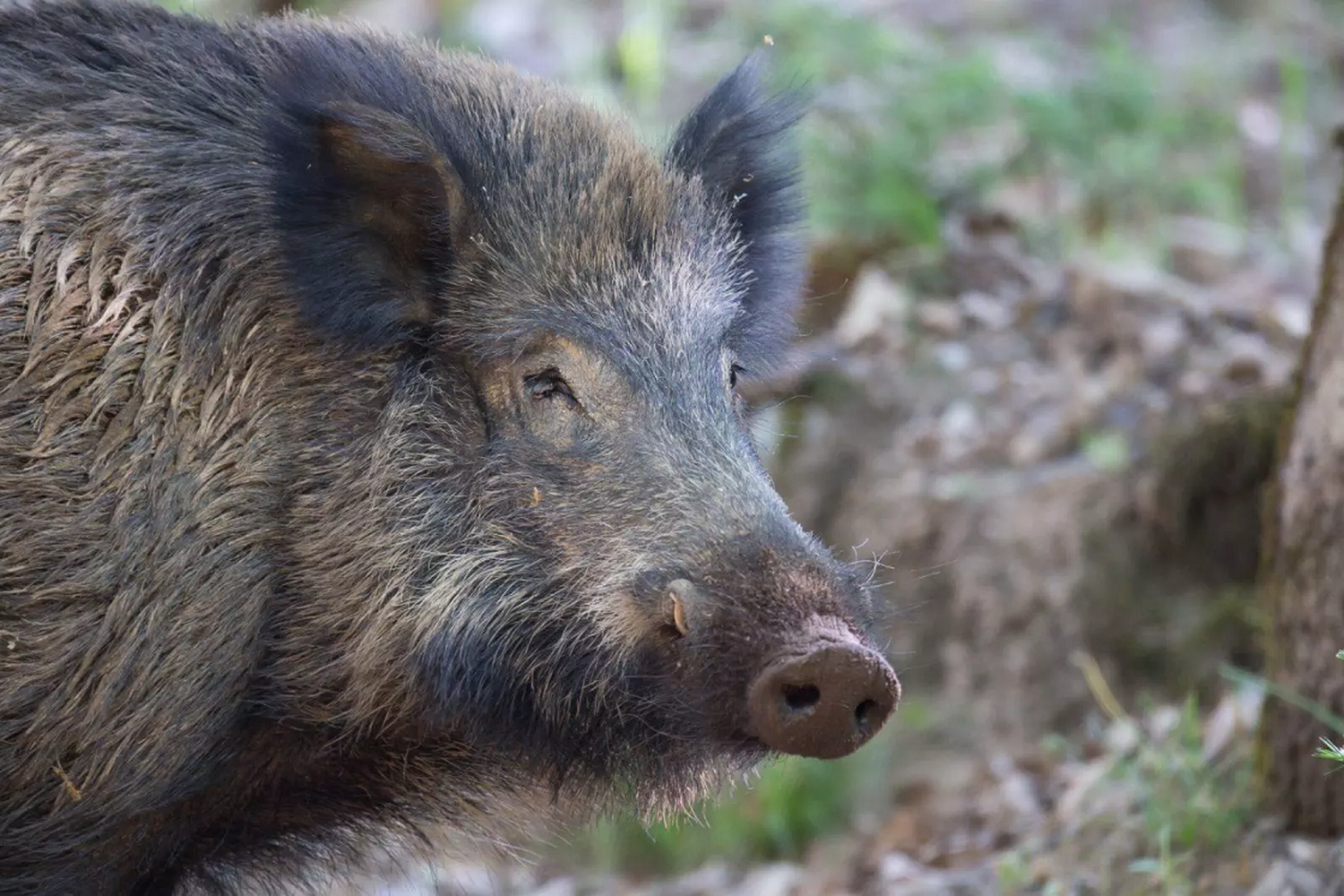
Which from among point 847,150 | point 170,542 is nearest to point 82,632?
point 170,542

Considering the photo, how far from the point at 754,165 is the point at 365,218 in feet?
4.13

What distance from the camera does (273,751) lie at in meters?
4.33

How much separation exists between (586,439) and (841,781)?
3502 mm

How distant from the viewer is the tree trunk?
15.5 feet

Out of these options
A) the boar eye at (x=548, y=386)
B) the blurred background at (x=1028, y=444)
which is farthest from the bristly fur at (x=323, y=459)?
the blurred background at (x=1028, y=444)

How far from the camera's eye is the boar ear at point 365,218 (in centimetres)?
415

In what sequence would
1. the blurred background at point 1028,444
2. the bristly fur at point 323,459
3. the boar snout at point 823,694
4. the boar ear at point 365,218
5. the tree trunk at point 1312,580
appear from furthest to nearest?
the blurred background at point 1028,444, the tree trunk at point 1312,580, the boar ear at point 365,218, the bristly fur at point 323,459, the boar snout at point 823,694

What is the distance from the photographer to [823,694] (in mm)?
3471

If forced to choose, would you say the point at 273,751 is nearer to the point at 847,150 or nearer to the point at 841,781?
the point at 841,781

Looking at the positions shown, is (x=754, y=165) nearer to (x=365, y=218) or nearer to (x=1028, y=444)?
(x=365, y=218)

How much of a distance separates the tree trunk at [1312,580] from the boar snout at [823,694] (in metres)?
1.84

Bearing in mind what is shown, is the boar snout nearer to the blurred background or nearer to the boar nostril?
the boar nostril

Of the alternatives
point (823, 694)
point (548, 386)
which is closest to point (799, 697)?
point (823, 694)

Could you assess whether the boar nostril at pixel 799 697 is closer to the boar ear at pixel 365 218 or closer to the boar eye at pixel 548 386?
the boar eye at pixel 548 386
